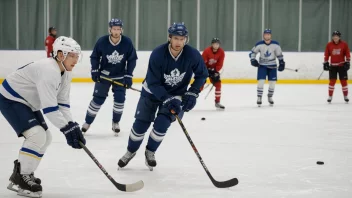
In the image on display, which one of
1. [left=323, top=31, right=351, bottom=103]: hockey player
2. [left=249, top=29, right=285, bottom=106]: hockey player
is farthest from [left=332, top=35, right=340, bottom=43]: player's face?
[left=249, top=29, right=285, bottom=106]: hockey player

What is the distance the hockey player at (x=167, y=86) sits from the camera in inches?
147

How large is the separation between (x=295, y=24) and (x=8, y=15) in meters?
7.15

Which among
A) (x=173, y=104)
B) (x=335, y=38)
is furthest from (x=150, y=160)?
(x=335, y=38)

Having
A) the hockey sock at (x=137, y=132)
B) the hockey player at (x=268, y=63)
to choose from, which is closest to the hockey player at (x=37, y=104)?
the hockey sock at (x=137, y=132)

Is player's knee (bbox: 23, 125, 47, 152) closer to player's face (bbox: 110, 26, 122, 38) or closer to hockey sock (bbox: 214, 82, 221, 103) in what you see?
player's face (bbox: 110, 26, 122, 38)

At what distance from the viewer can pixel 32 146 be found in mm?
3111

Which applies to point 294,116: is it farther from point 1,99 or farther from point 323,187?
point 1,99

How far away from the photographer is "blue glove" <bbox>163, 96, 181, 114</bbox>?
3.68 m

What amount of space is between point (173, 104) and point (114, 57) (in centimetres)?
216

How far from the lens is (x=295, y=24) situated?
14422 millimetres

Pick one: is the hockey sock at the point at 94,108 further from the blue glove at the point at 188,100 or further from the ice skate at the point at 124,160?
the blue glove at the point at 188,100

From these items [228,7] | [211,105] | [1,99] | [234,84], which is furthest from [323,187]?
[228,7]

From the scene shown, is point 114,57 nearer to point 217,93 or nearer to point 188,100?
point 188,100

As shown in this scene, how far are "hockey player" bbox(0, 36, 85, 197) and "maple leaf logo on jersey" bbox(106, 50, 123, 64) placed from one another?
2477 millimetres
